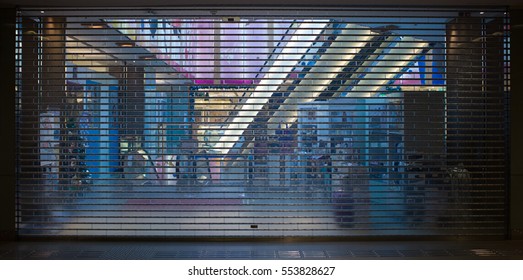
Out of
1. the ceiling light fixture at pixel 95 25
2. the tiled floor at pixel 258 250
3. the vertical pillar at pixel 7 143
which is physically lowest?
the tiled floor at pixel 258 250

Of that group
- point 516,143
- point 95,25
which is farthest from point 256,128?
point 516,143

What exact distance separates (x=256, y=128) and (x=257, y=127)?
0.02 meters

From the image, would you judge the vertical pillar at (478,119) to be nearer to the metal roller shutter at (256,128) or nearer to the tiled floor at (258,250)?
the metal roller shutter at (256,128)

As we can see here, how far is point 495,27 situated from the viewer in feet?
18.6

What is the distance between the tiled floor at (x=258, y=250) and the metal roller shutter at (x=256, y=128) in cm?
17

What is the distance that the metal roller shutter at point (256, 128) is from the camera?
5.56m

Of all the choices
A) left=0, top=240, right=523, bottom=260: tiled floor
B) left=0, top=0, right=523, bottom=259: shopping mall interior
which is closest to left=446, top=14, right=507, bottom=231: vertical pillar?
left=0, top=0, right=523, bottom=259: shopping mall interior

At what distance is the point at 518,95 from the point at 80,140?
184 inches

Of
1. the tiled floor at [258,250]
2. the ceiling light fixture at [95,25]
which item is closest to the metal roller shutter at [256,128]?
the ceiling light fixture at [95,25]

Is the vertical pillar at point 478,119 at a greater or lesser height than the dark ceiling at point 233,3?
lesser

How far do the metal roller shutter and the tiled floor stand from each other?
167 millimetres

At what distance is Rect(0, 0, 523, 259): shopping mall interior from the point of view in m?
5.56

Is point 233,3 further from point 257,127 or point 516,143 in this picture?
point 516,143

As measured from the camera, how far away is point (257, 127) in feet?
18.2
